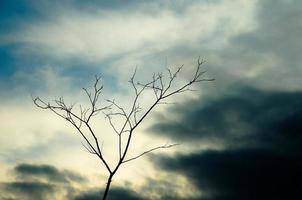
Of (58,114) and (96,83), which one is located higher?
(96,83)

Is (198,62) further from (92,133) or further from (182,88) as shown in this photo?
(92,133)

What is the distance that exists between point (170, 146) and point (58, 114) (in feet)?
14.0

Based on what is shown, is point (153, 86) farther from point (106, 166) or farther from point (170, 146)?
point (106, 166)

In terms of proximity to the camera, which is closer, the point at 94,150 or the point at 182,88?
the point at 94,150

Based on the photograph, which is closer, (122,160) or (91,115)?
(122,160)

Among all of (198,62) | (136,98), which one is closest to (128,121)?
(136,98)

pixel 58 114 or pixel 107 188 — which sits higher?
pixel 58 114

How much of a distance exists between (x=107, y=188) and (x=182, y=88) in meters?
4.62

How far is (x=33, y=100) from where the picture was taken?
1352 centimetres

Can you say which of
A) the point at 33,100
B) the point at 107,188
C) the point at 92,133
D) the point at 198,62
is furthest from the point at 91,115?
the point at 198,62

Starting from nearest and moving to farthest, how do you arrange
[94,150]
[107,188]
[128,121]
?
[107,188]
[94,150]
[128,121]

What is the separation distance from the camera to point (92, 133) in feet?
42.0

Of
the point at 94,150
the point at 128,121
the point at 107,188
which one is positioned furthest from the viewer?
the point at 128,121

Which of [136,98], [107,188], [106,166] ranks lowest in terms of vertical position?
[107,188]
